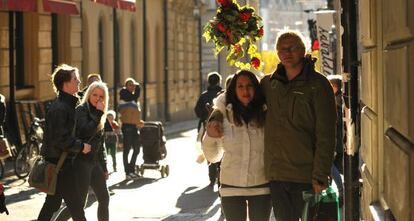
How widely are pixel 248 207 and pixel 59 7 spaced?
1565cm

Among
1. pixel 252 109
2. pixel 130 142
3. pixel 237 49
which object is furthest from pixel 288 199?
pixel 130 142

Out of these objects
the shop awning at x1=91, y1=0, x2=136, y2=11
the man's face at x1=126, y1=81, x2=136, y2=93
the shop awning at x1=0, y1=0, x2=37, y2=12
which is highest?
the shop awning at x1=91, y1=0, x2=136, y2=11

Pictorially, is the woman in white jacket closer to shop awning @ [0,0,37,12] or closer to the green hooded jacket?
the green hooded jacket

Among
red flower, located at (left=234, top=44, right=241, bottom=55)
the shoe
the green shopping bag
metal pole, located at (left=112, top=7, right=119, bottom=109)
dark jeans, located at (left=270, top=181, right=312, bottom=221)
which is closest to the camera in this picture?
the green shopping bag

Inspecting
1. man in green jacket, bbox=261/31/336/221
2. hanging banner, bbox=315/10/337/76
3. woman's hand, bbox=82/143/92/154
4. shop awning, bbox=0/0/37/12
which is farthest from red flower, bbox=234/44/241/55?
shop awning, bbox=0/0/37/12

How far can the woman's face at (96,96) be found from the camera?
9.16 m

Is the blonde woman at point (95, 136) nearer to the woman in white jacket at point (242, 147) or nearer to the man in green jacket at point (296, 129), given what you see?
the woman in white jacket at point (242, 147)

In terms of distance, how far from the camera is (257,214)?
277 inches

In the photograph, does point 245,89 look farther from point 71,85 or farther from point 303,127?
point 71,85

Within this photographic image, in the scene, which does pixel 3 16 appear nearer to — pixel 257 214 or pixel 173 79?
pixel 257 214

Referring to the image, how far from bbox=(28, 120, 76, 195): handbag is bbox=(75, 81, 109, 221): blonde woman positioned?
184mm

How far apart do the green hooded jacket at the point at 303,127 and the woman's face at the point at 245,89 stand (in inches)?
9.9

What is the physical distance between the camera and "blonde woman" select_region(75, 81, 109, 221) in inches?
352

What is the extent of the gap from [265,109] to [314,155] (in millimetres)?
545
